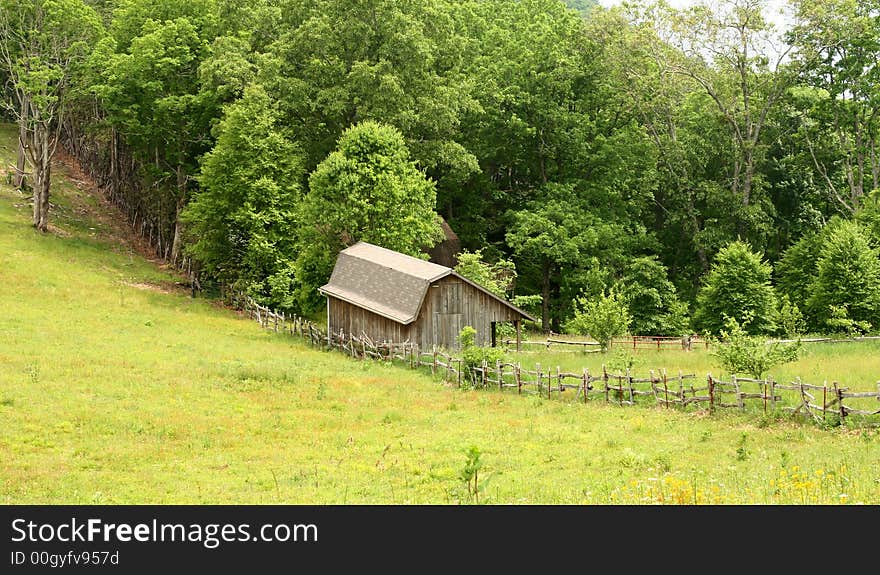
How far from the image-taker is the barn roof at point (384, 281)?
38.5 metres

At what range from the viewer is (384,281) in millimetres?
40781

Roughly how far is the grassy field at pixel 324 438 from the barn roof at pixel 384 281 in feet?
10.6

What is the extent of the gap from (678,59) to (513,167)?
543 inches

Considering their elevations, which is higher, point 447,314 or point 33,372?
point 447,314

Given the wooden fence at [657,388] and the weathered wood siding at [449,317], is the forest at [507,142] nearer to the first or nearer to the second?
the weathered wood siding at [449,317]

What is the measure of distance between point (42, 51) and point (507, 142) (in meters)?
29.9

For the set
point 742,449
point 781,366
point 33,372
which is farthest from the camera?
point 781,366

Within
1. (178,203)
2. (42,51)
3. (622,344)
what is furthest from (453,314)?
(42,51)

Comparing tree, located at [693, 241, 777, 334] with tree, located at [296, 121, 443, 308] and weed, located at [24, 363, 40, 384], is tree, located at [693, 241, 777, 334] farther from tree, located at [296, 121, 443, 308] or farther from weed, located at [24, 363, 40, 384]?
weed, located at [24, 363, 40, 384]

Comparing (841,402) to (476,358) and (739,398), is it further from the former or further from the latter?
(476,358)

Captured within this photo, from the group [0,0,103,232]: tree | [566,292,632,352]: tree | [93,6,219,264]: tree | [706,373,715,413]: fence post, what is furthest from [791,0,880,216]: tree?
[0,0,103,232]: tree

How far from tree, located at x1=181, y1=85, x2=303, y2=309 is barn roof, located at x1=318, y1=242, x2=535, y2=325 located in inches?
290

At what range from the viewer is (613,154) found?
58.1 meters
